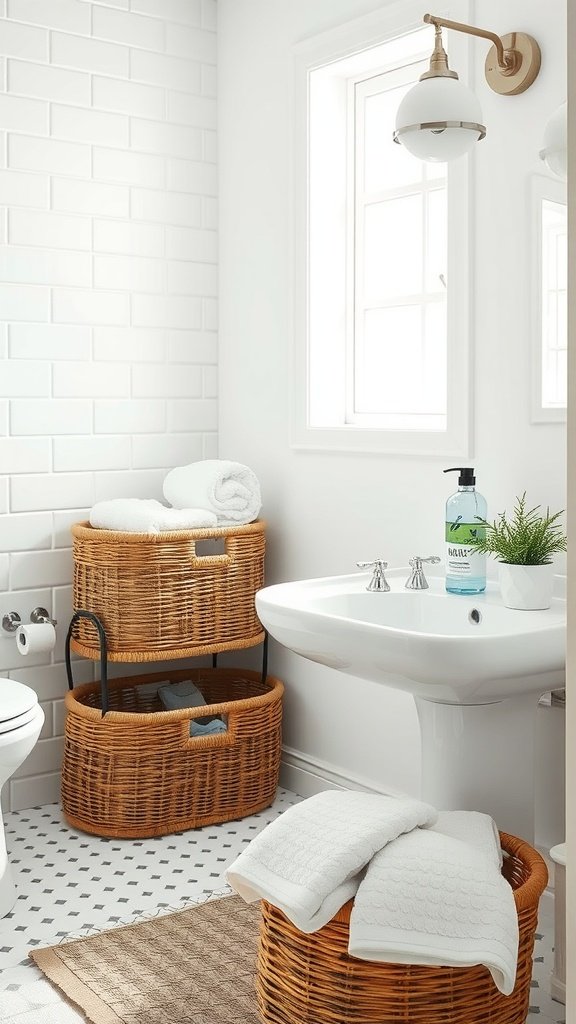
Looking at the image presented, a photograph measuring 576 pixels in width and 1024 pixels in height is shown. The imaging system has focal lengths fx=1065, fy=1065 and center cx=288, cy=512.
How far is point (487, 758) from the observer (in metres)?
2.04

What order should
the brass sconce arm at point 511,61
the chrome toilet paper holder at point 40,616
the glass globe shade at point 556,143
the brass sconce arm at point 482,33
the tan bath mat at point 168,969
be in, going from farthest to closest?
the chrome toilet paper holder at point 40,616 → the brass sconce arm at point 511,61 → the brass sconce arm at point 482,33 → the tan bath mat at point 168,969 → the glass globe shade at point 556,143

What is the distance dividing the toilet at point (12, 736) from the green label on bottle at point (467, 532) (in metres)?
1.06

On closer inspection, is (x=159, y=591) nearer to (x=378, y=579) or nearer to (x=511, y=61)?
(x=378, y=579)

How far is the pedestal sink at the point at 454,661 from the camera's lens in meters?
1.79

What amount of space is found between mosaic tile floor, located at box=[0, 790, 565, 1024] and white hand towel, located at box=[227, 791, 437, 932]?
1.71 feet

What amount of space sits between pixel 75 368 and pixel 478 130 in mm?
1431

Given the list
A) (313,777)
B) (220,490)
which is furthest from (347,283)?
(313,777)

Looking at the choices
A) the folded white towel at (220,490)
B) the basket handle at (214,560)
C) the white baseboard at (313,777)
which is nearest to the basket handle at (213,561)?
the basket handle at (214,560)

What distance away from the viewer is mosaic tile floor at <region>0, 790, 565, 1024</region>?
201cm

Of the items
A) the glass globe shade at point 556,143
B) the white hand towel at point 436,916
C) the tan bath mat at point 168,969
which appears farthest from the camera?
the tan bath mat at point 168,969

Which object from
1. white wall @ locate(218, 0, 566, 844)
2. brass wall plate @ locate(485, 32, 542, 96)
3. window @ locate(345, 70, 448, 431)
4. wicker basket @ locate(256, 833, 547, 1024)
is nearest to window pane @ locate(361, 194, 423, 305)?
window @ locate(345, 70, 448, 431)

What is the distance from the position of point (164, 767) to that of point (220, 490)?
753mm

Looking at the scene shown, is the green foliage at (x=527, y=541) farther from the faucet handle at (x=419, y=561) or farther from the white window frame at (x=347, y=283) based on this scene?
the white window frame at (x=347, y=283)

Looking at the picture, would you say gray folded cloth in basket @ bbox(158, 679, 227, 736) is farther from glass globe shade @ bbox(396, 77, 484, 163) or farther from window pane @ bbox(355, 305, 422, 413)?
glass globe shade @ bbox(396, 77, 484, 163)
